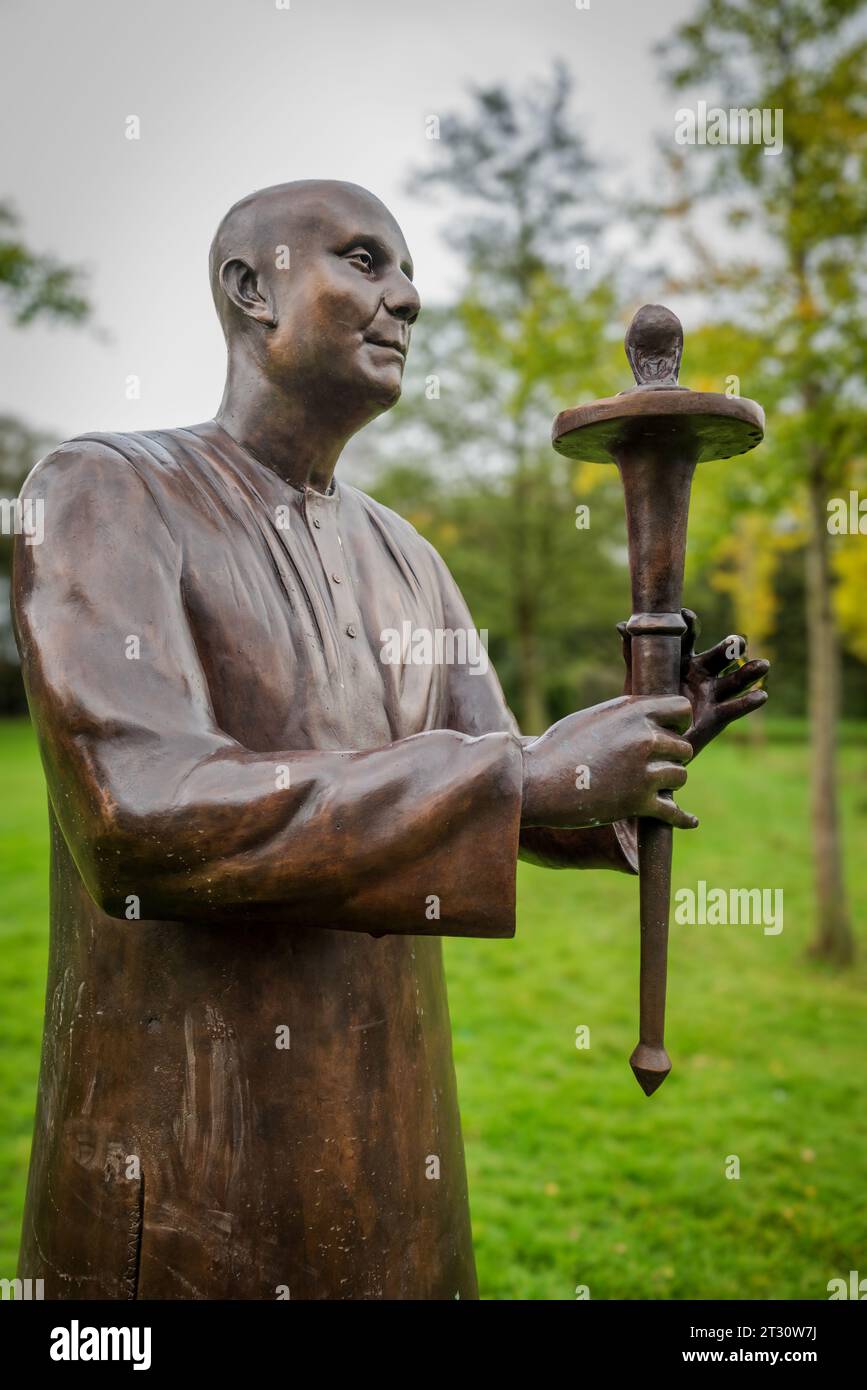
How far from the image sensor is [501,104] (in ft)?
47.9

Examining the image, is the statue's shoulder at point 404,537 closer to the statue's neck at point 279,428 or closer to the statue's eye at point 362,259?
the statue's neck at point 279,428

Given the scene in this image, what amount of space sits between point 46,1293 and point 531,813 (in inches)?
53.7

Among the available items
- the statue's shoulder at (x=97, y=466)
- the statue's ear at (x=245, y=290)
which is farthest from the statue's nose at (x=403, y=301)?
the statue's shoulder at (x=97, y=466)

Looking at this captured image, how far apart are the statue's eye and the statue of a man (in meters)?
0.01

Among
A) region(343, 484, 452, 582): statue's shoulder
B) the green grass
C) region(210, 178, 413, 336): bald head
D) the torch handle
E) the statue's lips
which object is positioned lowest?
the green grass

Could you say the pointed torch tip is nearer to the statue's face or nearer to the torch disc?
the torch disc

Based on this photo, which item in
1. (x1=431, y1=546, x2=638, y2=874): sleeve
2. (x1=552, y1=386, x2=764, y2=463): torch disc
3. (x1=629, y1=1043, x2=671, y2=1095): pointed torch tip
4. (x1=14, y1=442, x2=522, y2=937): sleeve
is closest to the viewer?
(x1=14, y1=442, x2=522, y2=937): sleeve

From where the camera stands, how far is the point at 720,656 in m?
2.35

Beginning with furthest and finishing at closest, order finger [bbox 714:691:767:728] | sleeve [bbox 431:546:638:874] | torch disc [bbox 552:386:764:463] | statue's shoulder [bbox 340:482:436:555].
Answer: statue's shoulder [bbox 340:482:436:555] → sleeve [bbox 431:546:638:874] → finger [bbox 714:691:767:728] → torch disc [bbox 552:386:764:463]

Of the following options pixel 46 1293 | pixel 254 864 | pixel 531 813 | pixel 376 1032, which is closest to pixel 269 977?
pixel 376 1032

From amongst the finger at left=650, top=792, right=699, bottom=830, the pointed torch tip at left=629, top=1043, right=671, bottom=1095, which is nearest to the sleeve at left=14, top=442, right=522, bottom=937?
the finger at left=650, top=792, right=699, bottom=830

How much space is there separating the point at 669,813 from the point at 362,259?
4.03 feet

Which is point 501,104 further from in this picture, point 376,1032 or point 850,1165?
point 376,1032

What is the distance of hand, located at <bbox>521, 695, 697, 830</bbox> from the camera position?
1926 mm
